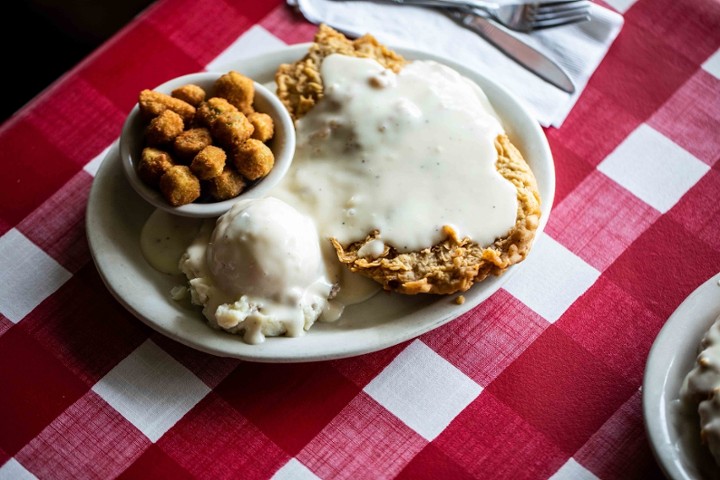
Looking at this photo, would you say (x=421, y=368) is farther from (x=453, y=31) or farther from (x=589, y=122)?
(x=453, y=31)

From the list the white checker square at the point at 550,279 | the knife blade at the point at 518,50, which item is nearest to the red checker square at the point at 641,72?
the knife blade at the point at 518,50

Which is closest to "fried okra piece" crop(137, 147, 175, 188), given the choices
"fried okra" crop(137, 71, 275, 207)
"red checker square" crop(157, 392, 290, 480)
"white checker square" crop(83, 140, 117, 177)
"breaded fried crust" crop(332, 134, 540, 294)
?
"fried okra" crop(137, 71, 275, 207)

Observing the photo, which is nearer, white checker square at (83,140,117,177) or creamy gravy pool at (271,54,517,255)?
creamy gravy pool at (271,54,517,255)

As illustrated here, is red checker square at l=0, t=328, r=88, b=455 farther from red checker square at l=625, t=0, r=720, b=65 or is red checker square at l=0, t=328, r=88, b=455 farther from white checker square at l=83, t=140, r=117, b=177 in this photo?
red checker square at l=625, t=0, r=720, b=65

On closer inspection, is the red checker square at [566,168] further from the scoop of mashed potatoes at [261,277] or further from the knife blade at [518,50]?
the scoop of mashed potatoes at [261,277]

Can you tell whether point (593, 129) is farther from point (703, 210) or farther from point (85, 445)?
point (85, 445)
